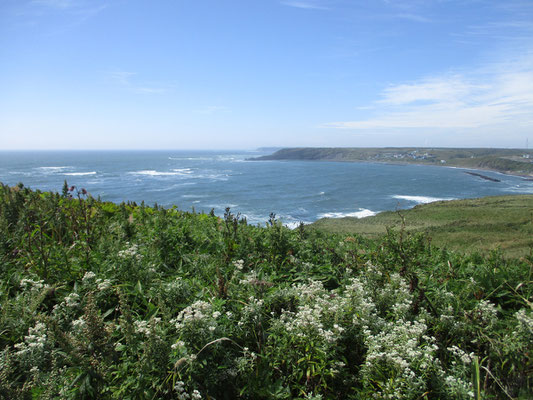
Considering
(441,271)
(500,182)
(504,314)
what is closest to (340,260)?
(441,271)

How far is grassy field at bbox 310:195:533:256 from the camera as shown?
23.4m

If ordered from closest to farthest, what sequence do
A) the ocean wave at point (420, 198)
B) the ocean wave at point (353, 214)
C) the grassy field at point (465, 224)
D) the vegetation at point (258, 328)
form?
the vegetation at point (258, 328), the grassy field at point (465, 224), the ocean wave at point (353, 214), the ocean wave at point (420, 198)

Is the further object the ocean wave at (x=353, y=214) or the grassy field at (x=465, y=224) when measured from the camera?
the ocean wave at (x=353, y=214)

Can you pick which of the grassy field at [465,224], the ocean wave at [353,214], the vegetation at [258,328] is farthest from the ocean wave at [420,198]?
the vegetation at [258,328]

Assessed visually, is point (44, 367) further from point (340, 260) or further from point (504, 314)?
point (504, 314)

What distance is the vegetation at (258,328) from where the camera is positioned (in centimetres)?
205

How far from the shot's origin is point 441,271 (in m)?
3.92

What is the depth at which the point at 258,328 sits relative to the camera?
2686mm

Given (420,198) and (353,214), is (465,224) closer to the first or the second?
(353,214)

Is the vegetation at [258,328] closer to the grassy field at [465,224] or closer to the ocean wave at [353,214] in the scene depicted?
the grassy field at [465,224]

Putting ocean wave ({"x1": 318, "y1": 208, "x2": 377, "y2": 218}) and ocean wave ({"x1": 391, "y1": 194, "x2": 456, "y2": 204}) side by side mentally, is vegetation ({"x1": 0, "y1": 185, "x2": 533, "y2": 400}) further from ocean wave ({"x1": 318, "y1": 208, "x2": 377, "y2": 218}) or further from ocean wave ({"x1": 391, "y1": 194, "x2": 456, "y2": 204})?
ocean wave ({"x1": 391, "y1": 194, "x2": 456, "y2": 204})

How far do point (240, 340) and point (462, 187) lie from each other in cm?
10653

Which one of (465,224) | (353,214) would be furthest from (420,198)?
(465,224)

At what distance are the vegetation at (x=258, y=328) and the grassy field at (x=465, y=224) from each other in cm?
1533
